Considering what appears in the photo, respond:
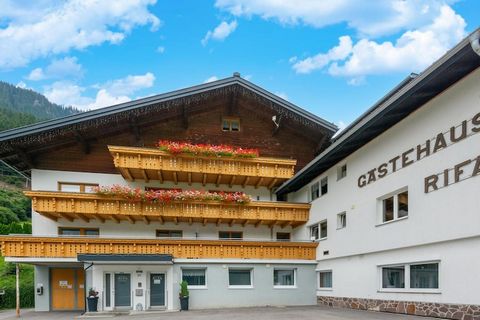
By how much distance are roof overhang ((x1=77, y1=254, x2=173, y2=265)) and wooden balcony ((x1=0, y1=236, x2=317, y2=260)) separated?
770 mm

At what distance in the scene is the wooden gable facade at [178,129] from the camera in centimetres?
2245

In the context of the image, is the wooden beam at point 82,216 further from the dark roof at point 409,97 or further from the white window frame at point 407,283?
the white window frame at point 407,283

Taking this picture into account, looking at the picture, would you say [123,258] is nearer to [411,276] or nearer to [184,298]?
[184,298]

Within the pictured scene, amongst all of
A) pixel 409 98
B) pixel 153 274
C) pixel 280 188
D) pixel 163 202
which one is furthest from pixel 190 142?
pixel 409 98

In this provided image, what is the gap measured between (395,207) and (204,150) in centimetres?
1083

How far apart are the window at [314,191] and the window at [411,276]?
7212mm

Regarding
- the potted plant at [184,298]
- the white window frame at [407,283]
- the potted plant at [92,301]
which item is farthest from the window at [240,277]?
the white window frame at [407,283]

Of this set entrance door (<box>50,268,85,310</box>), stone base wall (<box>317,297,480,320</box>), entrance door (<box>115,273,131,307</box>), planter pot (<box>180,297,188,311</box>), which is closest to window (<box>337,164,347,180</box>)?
stone base wall (<box>317,297,480,320</box>)

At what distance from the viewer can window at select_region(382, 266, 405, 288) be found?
15336 millimetres

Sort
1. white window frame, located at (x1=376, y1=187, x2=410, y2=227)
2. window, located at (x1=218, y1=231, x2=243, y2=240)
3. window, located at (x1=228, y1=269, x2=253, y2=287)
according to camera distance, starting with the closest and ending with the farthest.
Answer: white window frame, located at (x1=376, y1=187, x2=410, y2=227)
window, located at (x1=228, y1=269, x2=253, y2=287)
window, located at (x1=218, y1=231, x2=243, y2=240)

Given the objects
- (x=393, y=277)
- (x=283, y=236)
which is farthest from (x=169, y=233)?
(x=393, y=277)

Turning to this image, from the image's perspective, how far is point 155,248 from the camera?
20750 mm

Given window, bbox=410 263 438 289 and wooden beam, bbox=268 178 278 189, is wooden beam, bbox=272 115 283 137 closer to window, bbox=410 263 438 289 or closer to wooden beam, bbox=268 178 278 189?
wooden beam, bbox=268 178 278 189

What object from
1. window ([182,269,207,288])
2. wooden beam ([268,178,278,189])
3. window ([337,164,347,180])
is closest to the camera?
window ([337,164,347,180])
